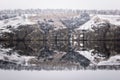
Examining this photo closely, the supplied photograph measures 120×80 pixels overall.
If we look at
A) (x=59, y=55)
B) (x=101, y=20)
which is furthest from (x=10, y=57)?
(x=101, y=20)

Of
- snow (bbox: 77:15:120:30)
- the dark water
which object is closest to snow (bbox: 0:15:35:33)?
the dark water

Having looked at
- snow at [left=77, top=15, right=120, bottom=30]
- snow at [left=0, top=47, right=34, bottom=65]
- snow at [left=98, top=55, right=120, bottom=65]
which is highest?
snow at [left=77, top=15, right=120, bottom=30]

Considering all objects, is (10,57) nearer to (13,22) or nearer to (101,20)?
(13,22)

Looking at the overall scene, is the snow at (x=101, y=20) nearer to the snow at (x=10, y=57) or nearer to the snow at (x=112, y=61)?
the snow at (x=112, y=61)

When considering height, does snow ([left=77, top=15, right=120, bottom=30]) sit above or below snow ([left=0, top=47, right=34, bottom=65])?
above

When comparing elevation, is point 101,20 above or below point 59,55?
above

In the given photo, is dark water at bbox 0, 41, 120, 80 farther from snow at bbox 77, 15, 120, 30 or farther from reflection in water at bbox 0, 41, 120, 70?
snow at bbox 77, 15, 120, 30

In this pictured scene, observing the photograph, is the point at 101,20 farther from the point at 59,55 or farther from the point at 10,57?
the point at 10,57
